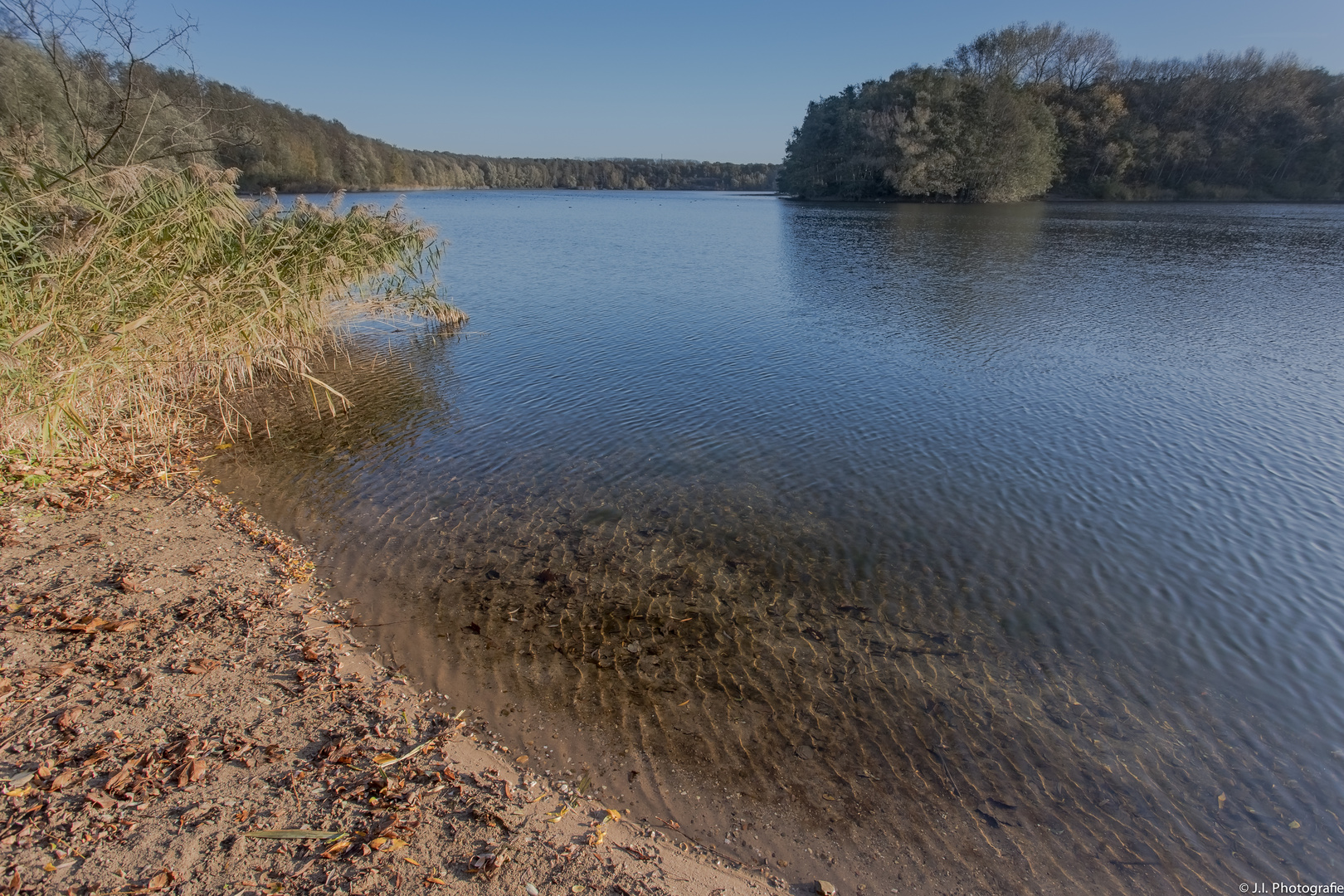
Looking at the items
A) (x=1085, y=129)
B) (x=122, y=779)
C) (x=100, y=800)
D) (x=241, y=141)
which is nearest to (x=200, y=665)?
(x=122, y=779)

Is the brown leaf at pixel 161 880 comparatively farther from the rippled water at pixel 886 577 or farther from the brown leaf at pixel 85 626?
the brown leaf at pixel 85 626

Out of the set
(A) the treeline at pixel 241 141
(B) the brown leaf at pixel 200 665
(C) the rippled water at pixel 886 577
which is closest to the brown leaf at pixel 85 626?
(B) the brown leaf at pixel 200 665

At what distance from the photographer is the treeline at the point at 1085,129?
228 feet

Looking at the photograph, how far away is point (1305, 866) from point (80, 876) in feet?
23.1

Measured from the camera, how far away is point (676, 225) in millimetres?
56062

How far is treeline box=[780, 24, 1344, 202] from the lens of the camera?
6962 centimetres

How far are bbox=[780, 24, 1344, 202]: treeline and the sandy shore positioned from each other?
7598 cm

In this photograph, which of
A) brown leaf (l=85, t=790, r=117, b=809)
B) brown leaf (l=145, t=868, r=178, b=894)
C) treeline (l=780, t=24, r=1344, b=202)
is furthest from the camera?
treeline (l=780, t=24, r=1344, b=202)

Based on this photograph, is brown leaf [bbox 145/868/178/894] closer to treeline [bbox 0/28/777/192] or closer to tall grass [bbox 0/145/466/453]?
tall grass [bbox 0/145/466/453]

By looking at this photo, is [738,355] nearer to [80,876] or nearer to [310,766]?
[310,766]

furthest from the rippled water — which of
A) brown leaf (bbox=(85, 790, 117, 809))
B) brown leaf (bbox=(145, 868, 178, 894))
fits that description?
brown leaf (bbox=(85, 790, 117, 809))

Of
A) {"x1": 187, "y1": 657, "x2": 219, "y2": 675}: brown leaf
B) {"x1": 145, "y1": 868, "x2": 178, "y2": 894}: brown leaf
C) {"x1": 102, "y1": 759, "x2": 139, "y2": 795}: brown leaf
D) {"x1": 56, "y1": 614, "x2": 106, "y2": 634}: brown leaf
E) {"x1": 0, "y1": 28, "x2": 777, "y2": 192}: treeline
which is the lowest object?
{"x1": 187, "y1": 657, "x2": 219, "y2": 675}: brown leaf

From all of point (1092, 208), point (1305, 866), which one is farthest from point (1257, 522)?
point (1092, 208)

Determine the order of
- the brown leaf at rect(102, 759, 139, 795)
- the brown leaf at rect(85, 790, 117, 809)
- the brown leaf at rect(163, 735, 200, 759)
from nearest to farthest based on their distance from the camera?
the brown leaf at rect(85, 790, 117, 809) → the brown leaf at rect(102, 759, 139, 795) → the brown leaf at rect(163, 735, 200, 759)
